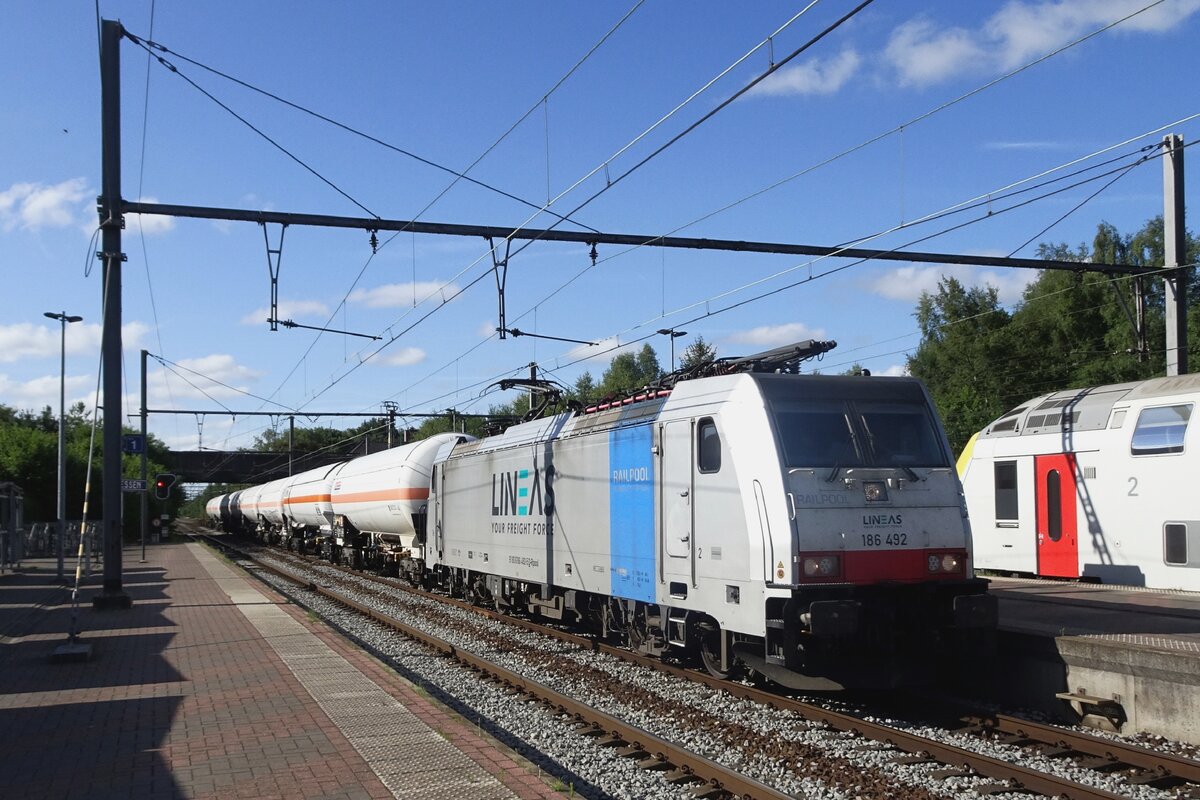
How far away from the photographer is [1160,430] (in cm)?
1519

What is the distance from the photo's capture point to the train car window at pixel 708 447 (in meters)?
10.8

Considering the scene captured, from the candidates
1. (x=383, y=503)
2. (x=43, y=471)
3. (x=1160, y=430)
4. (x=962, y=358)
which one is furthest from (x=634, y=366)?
(x=1160, y=430)

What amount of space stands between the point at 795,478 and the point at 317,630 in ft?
28.7

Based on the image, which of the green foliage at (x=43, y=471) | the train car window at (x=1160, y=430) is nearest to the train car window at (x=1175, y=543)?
the train car window at (x=1160, y=430)

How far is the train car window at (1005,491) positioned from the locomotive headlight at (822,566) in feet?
32.7

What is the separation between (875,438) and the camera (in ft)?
34.6

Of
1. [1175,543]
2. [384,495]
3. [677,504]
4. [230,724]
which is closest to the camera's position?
[230,724]

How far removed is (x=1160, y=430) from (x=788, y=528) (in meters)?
8.49

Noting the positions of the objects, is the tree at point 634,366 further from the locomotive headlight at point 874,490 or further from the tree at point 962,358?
the locomotive headlight at point 874,490

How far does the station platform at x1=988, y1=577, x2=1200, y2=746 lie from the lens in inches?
348

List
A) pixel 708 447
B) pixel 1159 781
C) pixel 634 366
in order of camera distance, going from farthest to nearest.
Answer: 1. pixel 634 366
2. pixel 708 447
3. pixel 1159 781

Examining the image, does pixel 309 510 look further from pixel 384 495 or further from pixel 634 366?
pixel 634 366

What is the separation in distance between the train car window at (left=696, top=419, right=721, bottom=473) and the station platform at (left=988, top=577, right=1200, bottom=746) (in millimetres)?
3414

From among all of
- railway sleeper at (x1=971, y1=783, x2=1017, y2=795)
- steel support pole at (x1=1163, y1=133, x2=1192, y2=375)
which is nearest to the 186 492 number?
railway sleeper at (x1=971, y1=783, x2=1017, y2=795)
